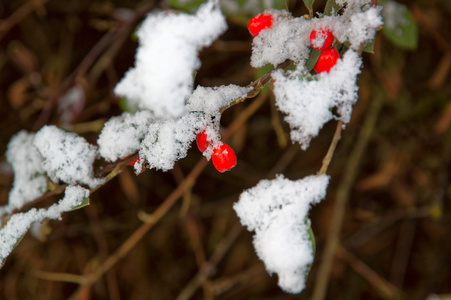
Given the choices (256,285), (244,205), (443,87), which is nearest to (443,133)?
(443,87)

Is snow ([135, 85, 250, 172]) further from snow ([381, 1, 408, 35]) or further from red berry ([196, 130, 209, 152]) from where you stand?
snow ([381, 1, 408, 35])

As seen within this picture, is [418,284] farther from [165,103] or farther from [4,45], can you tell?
[4,45]

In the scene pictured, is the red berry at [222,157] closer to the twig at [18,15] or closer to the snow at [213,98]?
the snow at [213,98]

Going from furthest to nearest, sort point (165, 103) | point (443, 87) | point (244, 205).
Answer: point (443, 87)
point (244, 205)
point (165, 103)

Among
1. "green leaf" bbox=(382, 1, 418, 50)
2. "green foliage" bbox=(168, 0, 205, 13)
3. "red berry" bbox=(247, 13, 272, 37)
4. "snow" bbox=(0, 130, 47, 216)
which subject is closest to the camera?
"red berry" bbox=(247, 13, 272, 37)

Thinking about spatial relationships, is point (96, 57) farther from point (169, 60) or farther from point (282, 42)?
point (282, 42)

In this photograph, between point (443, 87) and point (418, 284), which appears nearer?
point (443, 87)

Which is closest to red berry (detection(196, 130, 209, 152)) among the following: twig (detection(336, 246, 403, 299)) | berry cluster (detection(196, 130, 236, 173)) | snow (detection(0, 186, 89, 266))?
berry cluster (detection(196, 130, 236, 173))
